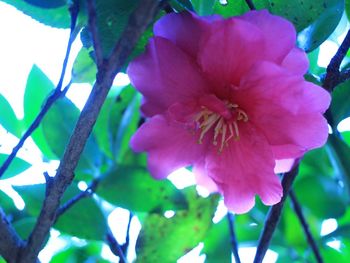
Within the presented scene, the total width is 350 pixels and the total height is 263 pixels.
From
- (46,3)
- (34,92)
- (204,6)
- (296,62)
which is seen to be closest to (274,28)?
(296,62)

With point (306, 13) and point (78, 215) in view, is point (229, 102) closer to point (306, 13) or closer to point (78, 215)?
point (306, 13)

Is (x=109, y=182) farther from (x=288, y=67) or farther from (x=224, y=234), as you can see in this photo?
(x=288, y=67)

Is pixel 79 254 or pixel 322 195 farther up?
pixel 79 254

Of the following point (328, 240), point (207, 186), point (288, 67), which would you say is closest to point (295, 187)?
point (328, 240)

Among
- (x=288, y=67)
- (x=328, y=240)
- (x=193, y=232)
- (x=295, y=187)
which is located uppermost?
(x=288, y=67)

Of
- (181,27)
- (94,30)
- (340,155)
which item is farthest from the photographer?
(340,155)

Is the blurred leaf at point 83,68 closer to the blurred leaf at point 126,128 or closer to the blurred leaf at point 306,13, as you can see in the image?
the blurred leaf at point 126,128

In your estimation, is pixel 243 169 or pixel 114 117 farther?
pixel 114 117
